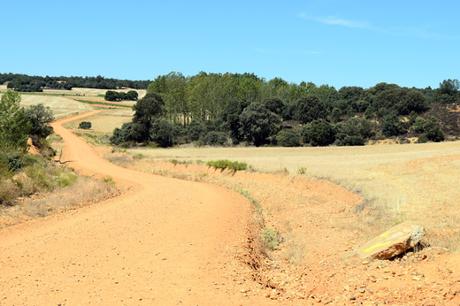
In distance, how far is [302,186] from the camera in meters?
28.9

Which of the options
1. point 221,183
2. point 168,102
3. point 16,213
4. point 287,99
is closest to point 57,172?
point 221,183

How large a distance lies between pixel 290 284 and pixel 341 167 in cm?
2471

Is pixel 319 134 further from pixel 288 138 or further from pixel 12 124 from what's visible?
pixel 12 124

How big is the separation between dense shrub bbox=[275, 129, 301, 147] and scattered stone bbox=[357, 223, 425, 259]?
54.3 metres

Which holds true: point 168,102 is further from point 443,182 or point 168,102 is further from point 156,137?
point 443,182

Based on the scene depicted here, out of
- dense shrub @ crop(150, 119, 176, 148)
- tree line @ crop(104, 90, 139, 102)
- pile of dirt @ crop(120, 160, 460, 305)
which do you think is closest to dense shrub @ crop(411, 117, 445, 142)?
dense shrub @ crop(150, 119, 176, 148)

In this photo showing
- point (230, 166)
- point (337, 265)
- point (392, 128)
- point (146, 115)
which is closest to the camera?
point (337, 265)

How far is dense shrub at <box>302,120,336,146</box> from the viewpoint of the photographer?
68500 millimetres

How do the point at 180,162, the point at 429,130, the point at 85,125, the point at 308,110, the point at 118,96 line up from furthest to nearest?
the point at 118,96
the point at 85,125
the point at 308,110
the point at 429,130
the point at 180,162

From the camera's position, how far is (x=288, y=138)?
6725cm

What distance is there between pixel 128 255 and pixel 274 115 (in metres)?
59.8

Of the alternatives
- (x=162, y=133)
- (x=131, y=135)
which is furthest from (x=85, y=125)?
(x=162, y=133)

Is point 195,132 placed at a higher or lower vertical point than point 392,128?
lower

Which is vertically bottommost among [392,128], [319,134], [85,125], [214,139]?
[214,139]
